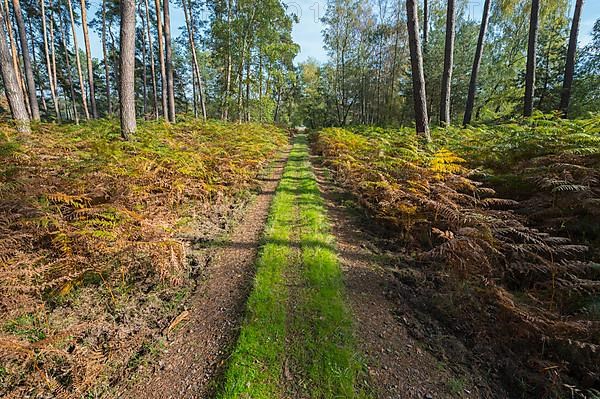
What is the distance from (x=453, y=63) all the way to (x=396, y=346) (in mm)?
22663

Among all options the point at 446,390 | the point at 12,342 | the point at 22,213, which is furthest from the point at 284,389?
the point at 22,213

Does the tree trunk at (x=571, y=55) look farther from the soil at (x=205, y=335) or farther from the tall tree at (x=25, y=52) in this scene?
the tall tree at (x=25, y=52)

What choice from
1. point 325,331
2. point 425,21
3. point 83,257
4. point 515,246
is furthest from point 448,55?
point 83,257

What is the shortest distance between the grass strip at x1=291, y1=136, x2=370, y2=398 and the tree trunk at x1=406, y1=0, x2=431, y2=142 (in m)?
5.28

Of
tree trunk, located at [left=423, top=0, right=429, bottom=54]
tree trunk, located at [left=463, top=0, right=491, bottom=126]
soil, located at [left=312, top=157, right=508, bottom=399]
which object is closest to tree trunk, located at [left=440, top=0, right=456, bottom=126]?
tree trunk, located at [left=463, top=0, right=491, bottom=126]

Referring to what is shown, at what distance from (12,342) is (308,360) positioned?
2223 mm

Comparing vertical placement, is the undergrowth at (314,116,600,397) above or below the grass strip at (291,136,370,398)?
above

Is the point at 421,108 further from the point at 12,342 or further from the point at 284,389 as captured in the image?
the point at 12,342

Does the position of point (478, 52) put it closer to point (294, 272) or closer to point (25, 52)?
point (294, 272)

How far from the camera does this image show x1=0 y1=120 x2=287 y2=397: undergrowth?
213cm

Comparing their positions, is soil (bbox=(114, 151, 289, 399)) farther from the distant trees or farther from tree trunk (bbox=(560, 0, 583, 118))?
tree trunk (bbox=(560, 0, 583, 118))

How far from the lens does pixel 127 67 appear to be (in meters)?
6.61

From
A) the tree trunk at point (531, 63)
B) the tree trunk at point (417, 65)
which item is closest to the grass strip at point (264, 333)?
the tree trunk at point (417, 65)

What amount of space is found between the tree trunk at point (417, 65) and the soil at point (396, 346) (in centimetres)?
502
